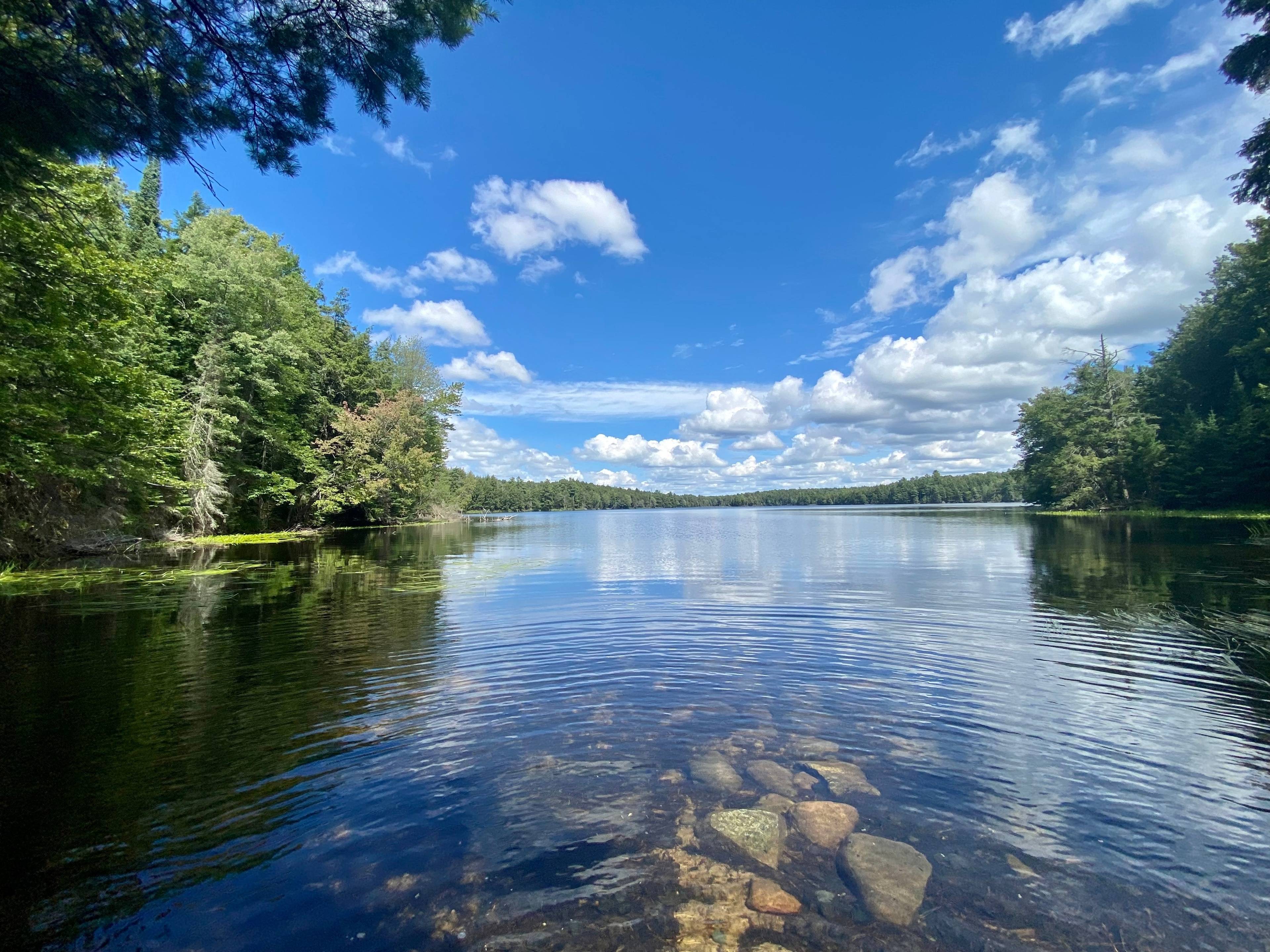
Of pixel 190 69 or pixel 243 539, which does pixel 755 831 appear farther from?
pixel 243 539

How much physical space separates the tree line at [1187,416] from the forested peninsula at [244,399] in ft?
0.72

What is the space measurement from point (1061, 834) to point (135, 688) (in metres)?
12.5

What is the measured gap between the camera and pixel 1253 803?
5.39 m

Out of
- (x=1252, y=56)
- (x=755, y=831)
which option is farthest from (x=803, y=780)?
(x=1252, y=56)

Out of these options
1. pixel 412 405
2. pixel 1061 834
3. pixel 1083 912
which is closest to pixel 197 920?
pixel 1083 912

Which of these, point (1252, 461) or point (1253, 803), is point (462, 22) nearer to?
point (1253, 803)

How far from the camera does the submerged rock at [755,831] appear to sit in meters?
4.70

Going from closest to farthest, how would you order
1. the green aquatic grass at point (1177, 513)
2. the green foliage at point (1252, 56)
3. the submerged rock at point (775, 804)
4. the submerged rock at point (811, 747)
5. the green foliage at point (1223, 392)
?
1. the submerged rock at point (775, 804)
2. the submerged rock at point (811, 747)
3. the green foliage at point (1252, 56)
4. the green aquatic grass at point (1177, 513)
5. the green foliage at point (1223, 392)

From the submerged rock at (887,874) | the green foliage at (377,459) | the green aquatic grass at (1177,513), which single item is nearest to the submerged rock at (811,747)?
the submerged rock at (887,874)

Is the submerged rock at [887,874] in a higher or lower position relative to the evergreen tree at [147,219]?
lower

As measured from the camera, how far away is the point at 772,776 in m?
5.98

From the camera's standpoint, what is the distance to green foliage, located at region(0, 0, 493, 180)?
18.1 ft

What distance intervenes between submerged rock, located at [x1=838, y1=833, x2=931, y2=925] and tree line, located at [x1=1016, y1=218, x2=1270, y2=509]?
53028mm

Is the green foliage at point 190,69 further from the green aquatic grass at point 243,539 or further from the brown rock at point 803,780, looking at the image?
the green aquatic grass at point 243,539
